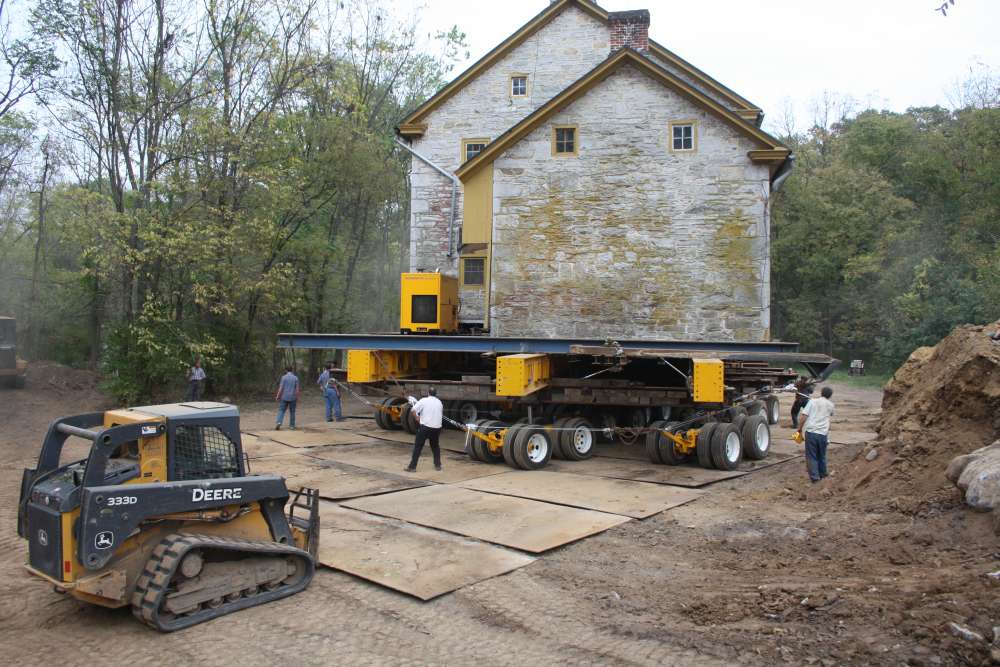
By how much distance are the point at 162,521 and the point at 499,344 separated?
8801 mm

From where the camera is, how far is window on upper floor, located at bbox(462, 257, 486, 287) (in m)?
21.8

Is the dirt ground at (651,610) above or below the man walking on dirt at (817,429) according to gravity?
below

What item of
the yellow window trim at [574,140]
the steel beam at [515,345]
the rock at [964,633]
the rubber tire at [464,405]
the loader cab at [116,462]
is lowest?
the rock at [964,633]

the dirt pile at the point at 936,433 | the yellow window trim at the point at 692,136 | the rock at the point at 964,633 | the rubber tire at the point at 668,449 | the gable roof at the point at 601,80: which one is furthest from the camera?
the yellow window trim at the point at 692,136

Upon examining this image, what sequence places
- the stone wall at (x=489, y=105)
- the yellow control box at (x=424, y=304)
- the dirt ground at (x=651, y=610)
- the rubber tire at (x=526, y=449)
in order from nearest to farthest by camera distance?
the dirt ground at (x=651, y=610), the rubber tire at (x=526, y=449), the yellow control box at (x=424, y=304), the stone wall at (x=489, y=105)

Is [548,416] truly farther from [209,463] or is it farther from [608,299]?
[209,463]

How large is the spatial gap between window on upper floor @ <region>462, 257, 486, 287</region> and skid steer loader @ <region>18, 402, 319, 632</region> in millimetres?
15534

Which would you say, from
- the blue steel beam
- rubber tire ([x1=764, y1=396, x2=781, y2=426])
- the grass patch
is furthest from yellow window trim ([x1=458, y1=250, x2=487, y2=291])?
the grass patch

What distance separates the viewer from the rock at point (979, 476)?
6.84 m

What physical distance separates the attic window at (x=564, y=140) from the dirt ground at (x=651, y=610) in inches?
440

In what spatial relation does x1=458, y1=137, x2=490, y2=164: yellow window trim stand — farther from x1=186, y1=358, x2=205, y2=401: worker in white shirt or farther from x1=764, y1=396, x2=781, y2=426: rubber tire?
x1=764, y1=396, x2=781, y2=426: rubber tire

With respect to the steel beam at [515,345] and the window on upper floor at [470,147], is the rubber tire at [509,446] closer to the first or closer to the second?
the steel beam at [515,345]

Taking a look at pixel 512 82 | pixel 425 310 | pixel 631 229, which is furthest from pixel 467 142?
pixel 631 229

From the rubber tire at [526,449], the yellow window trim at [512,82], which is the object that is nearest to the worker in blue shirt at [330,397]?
the rubber tire at [526,449]
